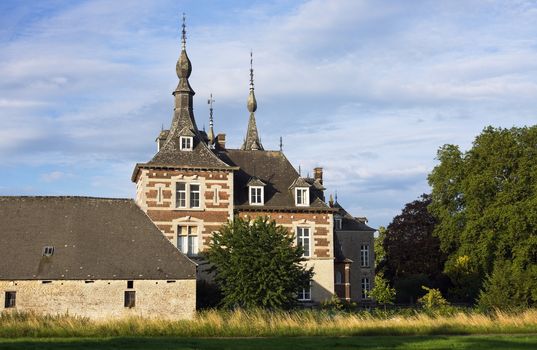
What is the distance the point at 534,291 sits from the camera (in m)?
37.3

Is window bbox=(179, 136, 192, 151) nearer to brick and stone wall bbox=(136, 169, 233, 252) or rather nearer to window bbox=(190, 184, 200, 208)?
brick and stone wall bbox=(136, 169, 233, 252)

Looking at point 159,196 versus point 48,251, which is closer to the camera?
point 48,251

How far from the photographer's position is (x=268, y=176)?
44.5 meters

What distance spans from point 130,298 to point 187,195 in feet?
28.4

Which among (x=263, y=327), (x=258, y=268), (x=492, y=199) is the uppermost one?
(x=492, y=199)

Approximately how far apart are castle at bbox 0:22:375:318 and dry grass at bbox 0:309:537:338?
23.5ft

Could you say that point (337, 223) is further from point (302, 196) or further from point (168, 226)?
point (168, 226)

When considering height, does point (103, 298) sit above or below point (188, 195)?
below

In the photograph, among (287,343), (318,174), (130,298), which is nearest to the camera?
(287,343)

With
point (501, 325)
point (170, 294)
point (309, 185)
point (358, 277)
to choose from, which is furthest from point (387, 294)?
point (501, 325)

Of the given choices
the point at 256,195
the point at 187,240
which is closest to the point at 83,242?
the point at 187,240

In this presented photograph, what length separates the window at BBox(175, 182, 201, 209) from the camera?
4094 cm

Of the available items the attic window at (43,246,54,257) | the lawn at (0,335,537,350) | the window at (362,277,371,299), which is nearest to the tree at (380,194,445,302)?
the window at (362,277,371,299)

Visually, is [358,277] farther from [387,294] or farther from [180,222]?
[180,222]
